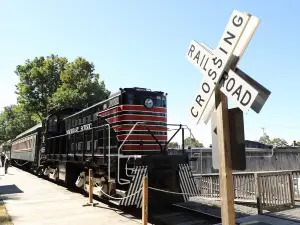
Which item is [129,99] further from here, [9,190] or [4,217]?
[9,190]

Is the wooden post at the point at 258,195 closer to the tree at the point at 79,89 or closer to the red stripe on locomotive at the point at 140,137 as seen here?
the red stripe on locomotive at the point at 140,137

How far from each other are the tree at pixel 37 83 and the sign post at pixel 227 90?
33761mm

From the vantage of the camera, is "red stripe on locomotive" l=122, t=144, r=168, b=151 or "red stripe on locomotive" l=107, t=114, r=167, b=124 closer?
"red stripe on locomotive" l=122, t=144, r=168, b=151

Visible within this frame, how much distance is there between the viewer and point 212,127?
340 cm

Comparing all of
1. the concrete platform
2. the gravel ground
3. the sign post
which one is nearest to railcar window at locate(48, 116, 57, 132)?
the concrete platform

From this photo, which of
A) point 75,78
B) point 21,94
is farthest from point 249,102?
point 21,94

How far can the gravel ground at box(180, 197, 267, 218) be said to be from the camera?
7224mm

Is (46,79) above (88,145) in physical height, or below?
above

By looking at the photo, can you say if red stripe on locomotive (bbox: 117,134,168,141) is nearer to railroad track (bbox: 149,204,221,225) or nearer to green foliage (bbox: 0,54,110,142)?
railroad track (bbox: 149,204,221,225)

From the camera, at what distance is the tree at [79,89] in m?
27.0

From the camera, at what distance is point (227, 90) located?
9.29 ft

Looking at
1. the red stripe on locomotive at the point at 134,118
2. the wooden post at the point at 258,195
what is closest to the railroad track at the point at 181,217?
the wooden post at the point at 258,195

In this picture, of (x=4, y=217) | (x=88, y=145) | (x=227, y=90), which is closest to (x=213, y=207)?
(x=88, y=145)

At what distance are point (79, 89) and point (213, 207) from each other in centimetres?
2277
